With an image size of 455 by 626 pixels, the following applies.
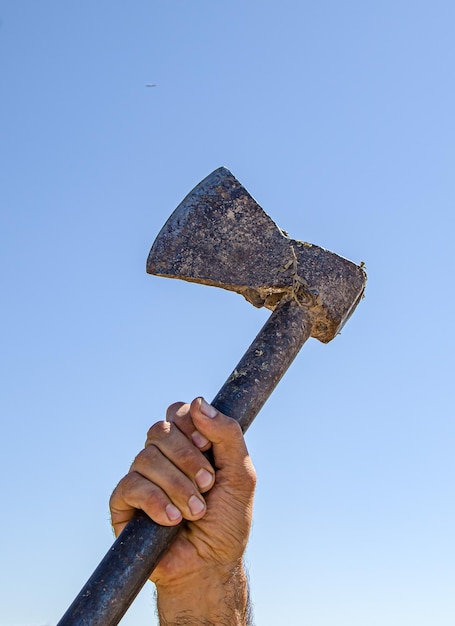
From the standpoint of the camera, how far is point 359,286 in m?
3.59

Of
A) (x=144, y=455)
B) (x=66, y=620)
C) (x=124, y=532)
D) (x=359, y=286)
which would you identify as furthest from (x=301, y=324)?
(x=66, y=620)

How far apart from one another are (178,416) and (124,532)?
19.2 inches

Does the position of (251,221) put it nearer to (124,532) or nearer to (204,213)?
(204,213)

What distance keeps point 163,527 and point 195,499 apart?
155mm

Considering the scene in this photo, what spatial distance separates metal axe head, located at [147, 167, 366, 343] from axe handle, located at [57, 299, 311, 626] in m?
0.11

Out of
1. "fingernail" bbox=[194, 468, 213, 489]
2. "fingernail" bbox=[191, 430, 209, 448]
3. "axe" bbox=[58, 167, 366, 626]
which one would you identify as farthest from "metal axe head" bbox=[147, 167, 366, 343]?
"fingernail" bbox=[194, 468, 213, 489]

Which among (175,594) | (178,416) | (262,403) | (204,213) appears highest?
(204,213)

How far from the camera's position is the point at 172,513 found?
2883 millimetres

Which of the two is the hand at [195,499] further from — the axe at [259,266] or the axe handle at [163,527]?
the axe at [259,266]

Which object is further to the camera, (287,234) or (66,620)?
(287,234)

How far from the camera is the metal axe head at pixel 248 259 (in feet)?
11.4

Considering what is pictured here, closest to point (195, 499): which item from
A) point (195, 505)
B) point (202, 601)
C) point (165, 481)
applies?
point (195, 505)

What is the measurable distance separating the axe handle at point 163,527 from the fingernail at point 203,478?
0.17m

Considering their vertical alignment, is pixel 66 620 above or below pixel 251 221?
below
